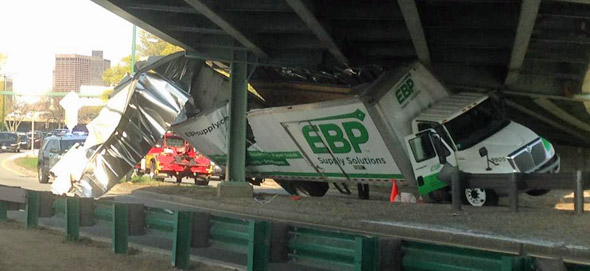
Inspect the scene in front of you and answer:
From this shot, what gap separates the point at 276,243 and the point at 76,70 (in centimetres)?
17118

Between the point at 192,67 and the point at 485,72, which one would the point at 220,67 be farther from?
the point at 485,72

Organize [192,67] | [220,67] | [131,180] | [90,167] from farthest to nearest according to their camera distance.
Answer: [131,180] < [220,67] < [192,67] < [90,167]

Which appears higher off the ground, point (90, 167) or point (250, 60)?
point (250, 60)

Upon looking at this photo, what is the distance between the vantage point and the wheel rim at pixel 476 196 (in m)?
16.6

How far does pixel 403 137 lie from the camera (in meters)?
18.1

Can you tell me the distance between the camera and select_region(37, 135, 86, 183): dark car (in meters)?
27.0

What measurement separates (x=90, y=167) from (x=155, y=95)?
2986mm

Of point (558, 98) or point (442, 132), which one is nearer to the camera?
point (442, 132)

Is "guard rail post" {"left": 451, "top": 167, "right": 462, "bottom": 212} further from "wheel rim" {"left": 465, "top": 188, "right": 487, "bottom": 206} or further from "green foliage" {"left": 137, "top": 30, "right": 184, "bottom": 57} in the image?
"green foliage" {"left": 137, "top": 30, "right": 184, "bottom": 57}

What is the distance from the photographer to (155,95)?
20500mm

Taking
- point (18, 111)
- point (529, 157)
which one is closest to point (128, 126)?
point (529, 157)

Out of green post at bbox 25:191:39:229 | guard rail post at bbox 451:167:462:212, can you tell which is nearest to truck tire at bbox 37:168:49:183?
green post at bbox 25:191:39:229

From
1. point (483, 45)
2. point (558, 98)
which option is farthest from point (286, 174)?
point (558, 98)

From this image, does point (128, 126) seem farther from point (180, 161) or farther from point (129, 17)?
point (180, 161)
